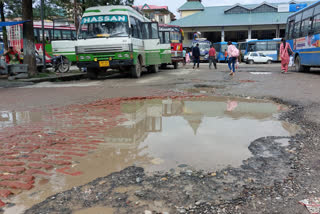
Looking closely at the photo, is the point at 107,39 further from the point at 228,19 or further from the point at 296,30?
the point at 228,19

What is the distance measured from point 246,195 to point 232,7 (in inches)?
1573

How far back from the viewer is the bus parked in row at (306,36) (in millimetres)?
12566

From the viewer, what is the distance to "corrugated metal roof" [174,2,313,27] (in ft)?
115

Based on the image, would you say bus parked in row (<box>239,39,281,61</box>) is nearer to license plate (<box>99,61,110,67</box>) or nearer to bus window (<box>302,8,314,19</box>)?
bus window (<box>302,8,314,19</box>)

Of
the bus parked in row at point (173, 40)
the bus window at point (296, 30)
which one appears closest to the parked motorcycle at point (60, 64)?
the bus parked in row at point (173, 40)

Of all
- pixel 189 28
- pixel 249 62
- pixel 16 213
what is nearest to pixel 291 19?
pixel 249 62

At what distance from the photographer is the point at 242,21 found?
35.8 metres

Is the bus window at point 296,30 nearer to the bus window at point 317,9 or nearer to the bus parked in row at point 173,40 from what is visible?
the bus window at point 317,9

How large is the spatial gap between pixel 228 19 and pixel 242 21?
2045mm

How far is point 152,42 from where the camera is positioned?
522 inches

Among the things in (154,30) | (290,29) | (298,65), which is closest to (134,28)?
(154,30)

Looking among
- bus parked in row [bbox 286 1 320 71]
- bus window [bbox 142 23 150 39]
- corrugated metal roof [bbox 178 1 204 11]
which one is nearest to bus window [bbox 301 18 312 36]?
bus parked in row [bbox 286 1 320 71]

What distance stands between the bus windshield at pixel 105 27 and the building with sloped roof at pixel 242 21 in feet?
90.7

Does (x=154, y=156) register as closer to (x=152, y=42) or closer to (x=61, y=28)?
(x=152, y=42)
